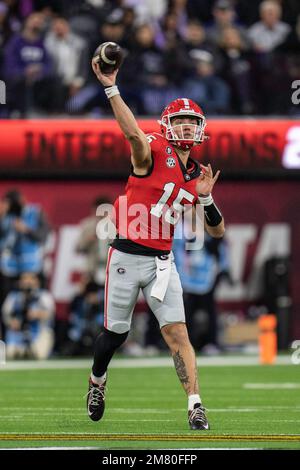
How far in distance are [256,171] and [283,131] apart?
2.45 ft

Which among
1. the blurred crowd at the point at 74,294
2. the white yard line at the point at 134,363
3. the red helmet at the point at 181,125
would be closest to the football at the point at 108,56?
the red helmet at the point at 181,125

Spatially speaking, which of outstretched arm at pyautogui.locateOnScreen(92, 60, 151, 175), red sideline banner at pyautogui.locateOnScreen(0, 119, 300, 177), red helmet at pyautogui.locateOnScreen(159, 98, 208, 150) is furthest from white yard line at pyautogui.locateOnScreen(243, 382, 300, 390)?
red sideline banner at pyautogui.locateOnScreen(0, 119, 300, 177)

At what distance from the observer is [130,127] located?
874cm

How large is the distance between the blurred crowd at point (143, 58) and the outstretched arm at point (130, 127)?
29.8 feet

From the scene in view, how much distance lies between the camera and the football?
28.8ft

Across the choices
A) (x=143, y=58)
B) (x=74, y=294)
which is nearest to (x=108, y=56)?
(x=74, y=294)

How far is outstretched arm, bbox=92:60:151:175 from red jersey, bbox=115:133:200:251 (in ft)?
0.51

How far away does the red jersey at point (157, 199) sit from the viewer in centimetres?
920

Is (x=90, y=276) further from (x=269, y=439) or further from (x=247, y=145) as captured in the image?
(x=269, y=439)

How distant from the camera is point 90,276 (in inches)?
686

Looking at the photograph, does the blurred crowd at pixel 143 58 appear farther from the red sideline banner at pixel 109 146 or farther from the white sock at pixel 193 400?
the white sock at pixel 193 400

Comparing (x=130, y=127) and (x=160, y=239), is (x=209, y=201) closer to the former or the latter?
(x=160, y=239)

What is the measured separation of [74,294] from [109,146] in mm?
2005
